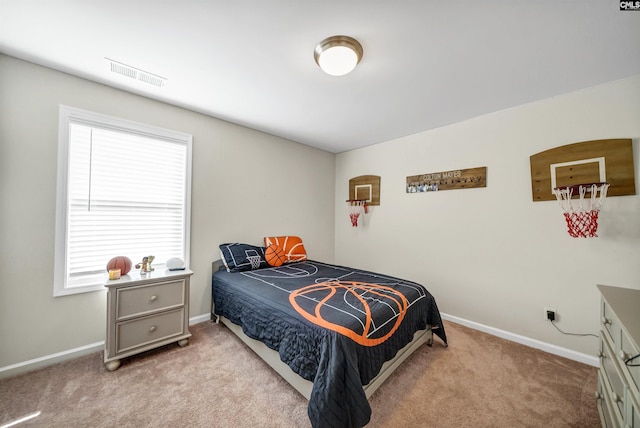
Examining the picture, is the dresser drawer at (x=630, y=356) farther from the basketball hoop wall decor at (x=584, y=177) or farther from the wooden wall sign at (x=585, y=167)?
the wooden wall sign at (x=585, y=167)

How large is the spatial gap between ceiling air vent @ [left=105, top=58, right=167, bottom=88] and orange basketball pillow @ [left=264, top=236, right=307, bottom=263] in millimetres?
2061

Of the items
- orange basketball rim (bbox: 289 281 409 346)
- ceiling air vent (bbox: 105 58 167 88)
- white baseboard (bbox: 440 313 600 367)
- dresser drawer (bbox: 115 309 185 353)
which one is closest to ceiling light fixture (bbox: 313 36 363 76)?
ceiling air vent (bbox: 105 58 167 88)

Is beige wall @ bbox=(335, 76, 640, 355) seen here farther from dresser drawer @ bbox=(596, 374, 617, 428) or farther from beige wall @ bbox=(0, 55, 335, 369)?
beige wall @ bbox=(0, 55, 335, 369)

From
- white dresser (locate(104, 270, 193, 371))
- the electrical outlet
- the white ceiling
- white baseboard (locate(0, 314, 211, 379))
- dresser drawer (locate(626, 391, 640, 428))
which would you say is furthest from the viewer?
the electrical outlet

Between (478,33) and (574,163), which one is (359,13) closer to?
(478,33)

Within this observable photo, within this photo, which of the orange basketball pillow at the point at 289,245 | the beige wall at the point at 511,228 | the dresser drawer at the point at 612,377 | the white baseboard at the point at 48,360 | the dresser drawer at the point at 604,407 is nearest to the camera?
the dresser drawer at the point at 612,377

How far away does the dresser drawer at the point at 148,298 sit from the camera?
1.93 metres

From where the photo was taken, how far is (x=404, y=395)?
5.49 ft

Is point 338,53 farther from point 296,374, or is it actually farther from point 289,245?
point 289,245

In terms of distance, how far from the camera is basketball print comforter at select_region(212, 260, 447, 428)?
1.31m


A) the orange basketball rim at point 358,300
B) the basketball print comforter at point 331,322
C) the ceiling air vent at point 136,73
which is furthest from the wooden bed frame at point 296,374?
the ceiling air vent at point 136,73

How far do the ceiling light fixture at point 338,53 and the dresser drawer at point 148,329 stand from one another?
2.48m

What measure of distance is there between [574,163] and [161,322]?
4.00 meters

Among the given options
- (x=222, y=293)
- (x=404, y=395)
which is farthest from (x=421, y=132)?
(x=222, y=293)
